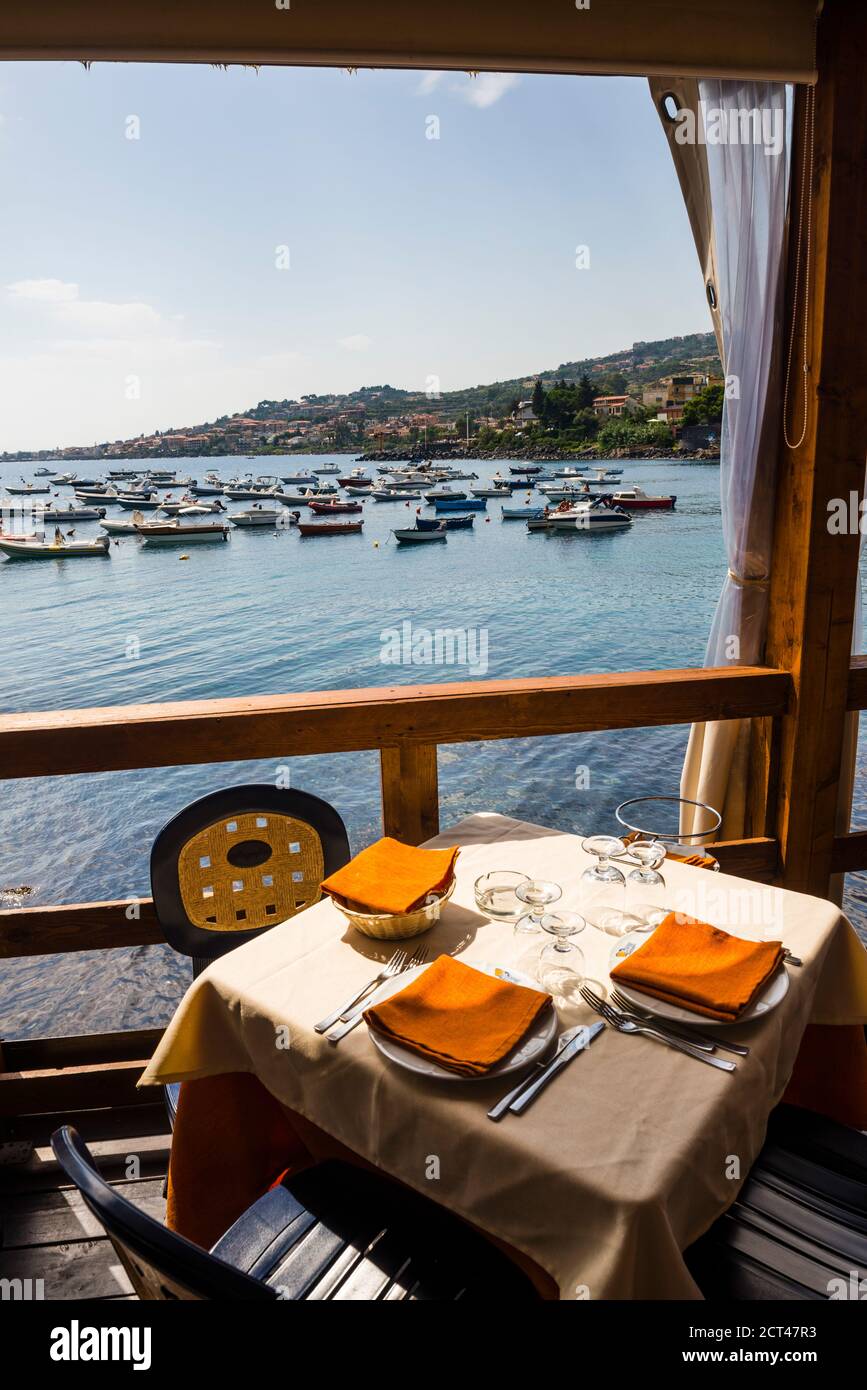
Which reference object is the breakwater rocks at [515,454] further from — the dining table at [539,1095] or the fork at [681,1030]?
the fork at [681,1030]

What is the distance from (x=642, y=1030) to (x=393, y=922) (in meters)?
0.35

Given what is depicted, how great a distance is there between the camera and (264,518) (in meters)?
27.4

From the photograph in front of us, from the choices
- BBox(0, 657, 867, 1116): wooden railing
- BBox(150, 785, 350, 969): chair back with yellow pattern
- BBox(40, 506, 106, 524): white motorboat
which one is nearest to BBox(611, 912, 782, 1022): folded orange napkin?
BBox(150, 785, 350, 969): chair back with yellow pattern

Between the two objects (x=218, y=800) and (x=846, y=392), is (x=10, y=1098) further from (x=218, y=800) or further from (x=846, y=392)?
(x=846, y=392)

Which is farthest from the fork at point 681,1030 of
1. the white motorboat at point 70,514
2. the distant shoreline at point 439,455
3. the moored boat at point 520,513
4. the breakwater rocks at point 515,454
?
the white motorboat at point 70,514

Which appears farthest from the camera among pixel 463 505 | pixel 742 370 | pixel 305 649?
pixel 463 505

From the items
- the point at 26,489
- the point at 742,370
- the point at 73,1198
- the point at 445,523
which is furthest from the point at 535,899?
the point at 26,489

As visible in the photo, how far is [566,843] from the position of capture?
1364 millimetres

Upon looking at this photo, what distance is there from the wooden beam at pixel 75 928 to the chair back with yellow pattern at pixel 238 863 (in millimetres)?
170

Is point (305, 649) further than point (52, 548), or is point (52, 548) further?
point (52, 548)

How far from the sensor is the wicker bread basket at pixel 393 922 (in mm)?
1066

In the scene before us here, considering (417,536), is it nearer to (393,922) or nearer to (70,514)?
(70,514)

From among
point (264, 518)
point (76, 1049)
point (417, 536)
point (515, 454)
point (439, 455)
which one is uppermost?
point (439, 455)
